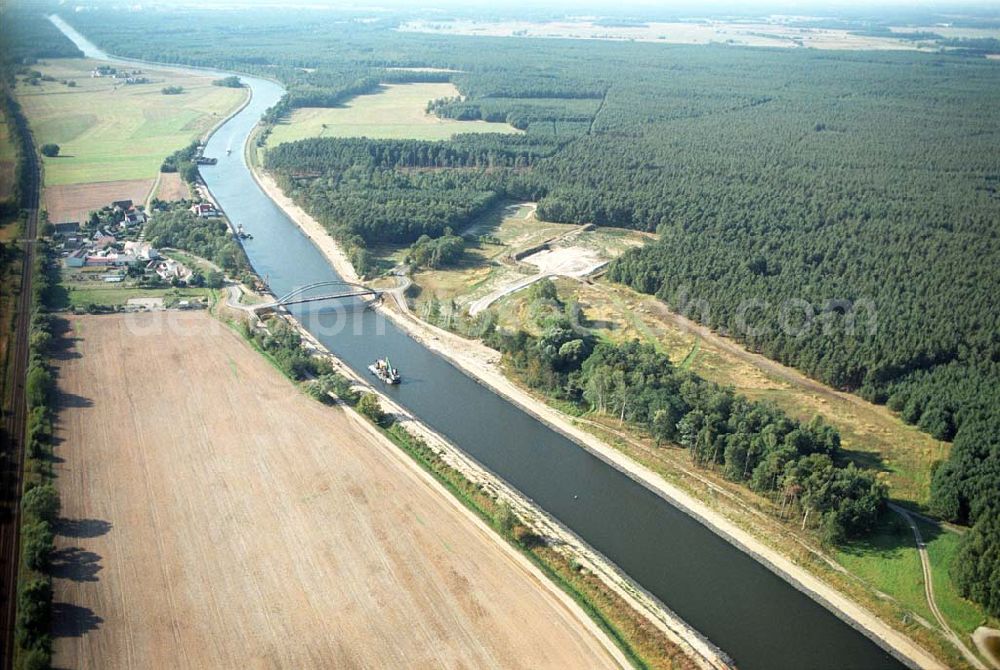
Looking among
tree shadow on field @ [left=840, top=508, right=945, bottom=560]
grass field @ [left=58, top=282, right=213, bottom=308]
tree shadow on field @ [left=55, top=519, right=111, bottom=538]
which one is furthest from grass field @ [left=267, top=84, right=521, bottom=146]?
tree shadow on field @ [left=840, top=508, right=945, bottom=560]

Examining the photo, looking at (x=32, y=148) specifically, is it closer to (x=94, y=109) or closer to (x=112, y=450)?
(x=94, y=109)

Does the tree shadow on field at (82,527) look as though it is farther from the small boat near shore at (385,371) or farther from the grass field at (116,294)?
the grass field at (116,294)

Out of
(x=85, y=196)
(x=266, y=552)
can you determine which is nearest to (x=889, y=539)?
(x=266, y=552)

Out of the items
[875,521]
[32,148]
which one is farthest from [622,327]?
[32,148]

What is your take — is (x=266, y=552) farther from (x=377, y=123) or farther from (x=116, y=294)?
(x=377, y=123)

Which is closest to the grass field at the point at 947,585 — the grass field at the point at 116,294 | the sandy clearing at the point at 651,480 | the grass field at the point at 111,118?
the sandy clearing at the point at 651,480

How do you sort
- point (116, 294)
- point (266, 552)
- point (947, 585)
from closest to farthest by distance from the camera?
point (947, 585), point (266, 552), point (116, 294)
